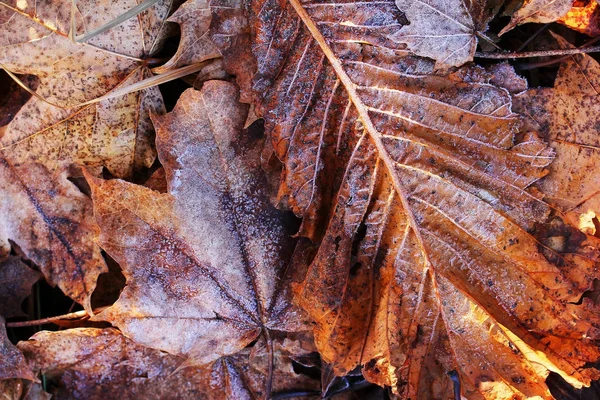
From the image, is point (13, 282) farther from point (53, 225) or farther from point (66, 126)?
point (66, 126)

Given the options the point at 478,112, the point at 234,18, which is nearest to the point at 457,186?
the point at 478,112

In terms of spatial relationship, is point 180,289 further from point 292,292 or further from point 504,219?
point 504,219

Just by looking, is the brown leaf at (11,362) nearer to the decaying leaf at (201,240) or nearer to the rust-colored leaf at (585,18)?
the decaying leaf at (201,240)

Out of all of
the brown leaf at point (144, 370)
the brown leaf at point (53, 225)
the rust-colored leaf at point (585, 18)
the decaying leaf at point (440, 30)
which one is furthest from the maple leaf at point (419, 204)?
the brown leaf at point (53, 225)

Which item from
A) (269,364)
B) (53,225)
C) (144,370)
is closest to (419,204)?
(269,364)

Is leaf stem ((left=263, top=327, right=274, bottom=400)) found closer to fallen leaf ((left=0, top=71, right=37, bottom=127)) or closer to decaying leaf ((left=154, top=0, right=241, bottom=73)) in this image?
decaying leaf ((left=154, top=0, right=241, bottom=73))

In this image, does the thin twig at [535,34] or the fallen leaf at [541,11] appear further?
the thin twig at [535,34]
